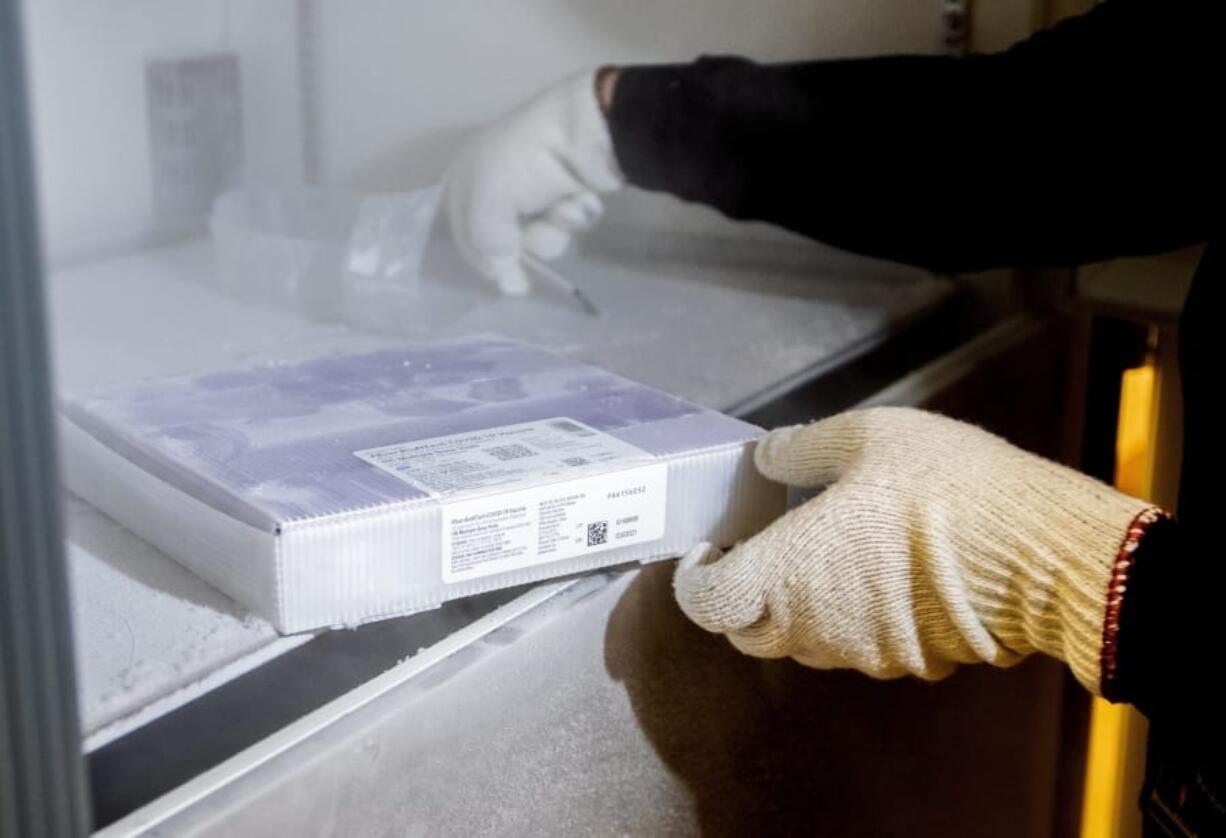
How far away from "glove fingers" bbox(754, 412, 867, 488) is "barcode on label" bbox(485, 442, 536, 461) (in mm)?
A: 123

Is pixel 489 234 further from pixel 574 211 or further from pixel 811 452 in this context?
pixel 811 452

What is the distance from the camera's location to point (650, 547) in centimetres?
69

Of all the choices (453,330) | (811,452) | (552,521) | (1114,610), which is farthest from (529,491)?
(453,330)

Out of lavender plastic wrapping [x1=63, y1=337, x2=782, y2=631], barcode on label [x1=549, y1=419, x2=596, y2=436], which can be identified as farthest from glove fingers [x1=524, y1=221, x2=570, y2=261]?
barcode on label [x1=549, y1=419, x2=596, y2=436]

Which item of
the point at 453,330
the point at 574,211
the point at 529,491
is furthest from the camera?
the point at 574,211

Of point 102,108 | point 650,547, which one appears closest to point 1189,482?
point 650,547

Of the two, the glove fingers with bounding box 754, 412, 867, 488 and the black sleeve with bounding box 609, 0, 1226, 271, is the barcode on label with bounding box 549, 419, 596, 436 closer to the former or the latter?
the glove fingers with bounding box 754, 412, 867, 488

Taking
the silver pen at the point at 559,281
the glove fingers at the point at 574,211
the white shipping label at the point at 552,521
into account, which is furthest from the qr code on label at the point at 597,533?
the glove fingers at the point at 574,211

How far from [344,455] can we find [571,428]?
120 mm

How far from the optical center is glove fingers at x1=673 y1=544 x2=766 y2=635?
0.66 meters

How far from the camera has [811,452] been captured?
72 cm

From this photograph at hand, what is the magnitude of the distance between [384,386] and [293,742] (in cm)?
30

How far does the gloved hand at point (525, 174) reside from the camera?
1111 mm

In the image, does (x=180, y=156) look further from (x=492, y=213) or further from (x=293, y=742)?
(x=293, y=742)
